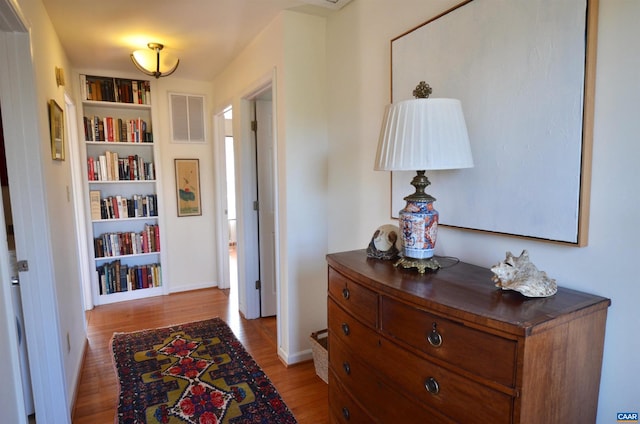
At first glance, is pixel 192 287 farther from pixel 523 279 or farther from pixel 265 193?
pixel 523 279

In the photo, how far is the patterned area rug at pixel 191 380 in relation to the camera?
2.07 meters

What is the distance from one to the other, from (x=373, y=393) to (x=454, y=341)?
0.51m

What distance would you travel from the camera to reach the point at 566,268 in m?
1.18

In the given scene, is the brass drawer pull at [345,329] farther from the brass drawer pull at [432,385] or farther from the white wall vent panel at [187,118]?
the white wall vent panel at [187,118]

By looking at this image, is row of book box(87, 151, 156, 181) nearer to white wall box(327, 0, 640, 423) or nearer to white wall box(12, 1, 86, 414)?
white wall box(12, 1, 86, 414)

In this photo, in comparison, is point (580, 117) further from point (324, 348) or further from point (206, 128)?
point (206, 128)

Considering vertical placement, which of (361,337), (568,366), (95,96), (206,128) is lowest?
(361,337)

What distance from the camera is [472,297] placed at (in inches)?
41.8

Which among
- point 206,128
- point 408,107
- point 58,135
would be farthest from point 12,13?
point 206,128

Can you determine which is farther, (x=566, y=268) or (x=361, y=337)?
(x=361, y=337)

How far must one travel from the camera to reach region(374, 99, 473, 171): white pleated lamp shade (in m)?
1.23

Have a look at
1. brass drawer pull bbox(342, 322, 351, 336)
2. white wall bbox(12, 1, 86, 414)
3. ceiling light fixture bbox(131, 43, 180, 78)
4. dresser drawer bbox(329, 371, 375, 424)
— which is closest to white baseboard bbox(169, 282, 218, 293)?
white wall bbox(12, 1, 86, 414)

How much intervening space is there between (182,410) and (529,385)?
1.93 metres

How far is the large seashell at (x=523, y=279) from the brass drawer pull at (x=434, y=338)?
0.24 meters
